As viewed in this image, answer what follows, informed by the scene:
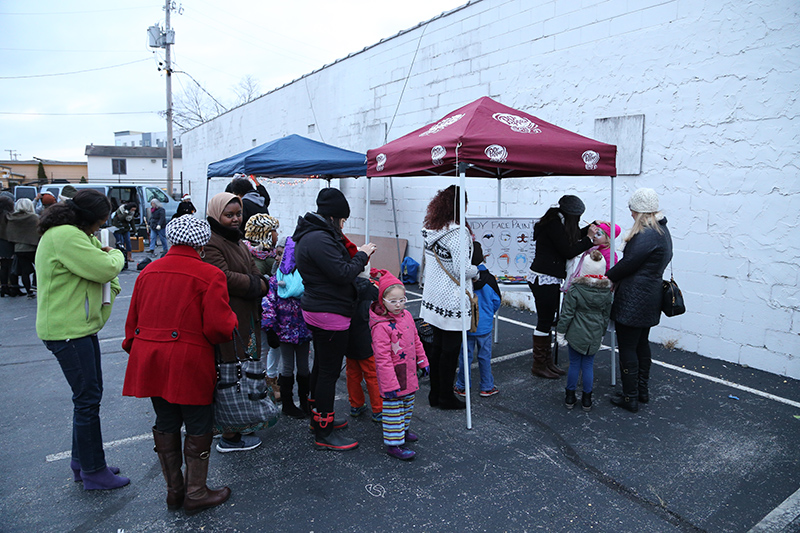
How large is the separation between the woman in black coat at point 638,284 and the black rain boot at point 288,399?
2710 mm

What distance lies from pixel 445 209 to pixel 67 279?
8.59ft

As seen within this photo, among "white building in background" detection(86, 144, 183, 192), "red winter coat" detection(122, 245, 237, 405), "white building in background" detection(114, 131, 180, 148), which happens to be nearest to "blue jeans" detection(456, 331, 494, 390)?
"red winter coat" detection(122, 245, 237, 405)

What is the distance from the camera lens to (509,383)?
A: 4852 mm

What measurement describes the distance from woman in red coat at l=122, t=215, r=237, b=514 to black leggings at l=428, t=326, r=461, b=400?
184 centimetres

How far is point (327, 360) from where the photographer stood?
346 cm

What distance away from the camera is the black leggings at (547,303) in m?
4.88

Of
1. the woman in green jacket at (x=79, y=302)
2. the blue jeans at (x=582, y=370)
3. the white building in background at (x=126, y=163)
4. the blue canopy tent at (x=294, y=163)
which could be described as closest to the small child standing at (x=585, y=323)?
the blue jeans at (x=582, y=370)

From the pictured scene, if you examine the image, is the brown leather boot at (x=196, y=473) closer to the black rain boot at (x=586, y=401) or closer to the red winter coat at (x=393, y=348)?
the red winter coat at (x=393, y=348)

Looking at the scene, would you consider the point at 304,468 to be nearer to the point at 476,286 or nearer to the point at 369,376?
the point at 369,376

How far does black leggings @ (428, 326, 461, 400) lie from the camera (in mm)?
4027

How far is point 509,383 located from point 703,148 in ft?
10.9

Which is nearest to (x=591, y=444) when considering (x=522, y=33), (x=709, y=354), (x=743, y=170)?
(x=709, y=354)

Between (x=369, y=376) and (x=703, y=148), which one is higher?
(x=703, y=148)

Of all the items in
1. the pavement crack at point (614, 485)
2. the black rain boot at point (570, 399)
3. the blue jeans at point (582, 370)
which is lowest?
the pavement crack at point (614, 485)
